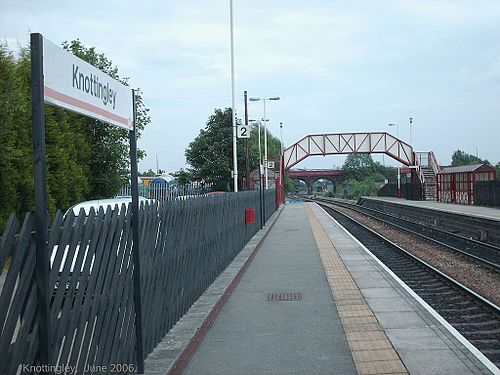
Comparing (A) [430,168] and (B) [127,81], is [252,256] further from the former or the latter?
(A) [430,168]

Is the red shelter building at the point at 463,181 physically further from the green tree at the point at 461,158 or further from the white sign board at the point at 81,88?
the green tree at the point at 461,158

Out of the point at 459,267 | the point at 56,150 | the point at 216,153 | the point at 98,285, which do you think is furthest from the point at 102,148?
the point at 216,153

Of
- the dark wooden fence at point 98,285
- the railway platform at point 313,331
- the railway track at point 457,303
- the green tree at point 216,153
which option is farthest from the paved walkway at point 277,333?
the green tree at point 216,153

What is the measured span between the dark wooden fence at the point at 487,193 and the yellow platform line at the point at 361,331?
87.1 ft

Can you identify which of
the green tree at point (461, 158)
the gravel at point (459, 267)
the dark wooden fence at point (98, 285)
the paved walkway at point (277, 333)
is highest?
the green tree at point (461, 158)

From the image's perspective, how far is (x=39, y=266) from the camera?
3.40 meters

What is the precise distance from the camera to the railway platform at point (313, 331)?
5797 mm

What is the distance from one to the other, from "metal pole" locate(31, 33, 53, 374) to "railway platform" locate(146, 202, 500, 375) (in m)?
2.45

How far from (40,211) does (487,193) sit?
37149 millimetres

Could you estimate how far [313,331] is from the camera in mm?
7184

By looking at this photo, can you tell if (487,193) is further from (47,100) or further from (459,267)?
(47,100)

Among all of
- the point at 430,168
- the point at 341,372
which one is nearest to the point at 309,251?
the point at 341,372

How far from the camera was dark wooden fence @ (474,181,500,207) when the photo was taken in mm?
35219

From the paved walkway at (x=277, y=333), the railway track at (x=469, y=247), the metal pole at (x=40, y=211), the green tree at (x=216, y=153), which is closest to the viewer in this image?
the metal pole at (x=40, y=211)
